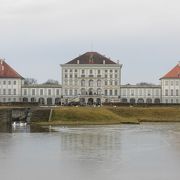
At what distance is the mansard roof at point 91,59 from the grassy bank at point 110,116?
44969 millimetres

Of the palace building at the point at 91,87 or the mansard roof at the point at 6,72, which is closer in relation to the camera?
the mansard roof at the point at 6,72

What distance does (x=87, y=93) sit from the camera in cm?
11106

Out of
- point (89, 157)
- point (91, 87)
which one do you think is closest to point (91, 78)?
point (91, 87)

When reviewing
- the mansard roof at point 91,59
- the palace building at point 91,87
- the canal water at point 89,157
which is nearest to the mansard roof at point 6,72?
the palace building at point 91,87

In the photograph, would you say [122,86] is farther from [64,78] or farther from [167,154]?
[167,154]

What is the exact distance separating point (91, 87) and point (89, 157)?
8522 cm

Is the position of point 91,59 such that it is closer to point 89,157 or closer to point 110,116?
point 110,116

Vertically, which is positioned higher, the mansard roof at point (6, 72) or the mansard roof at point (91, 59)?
the mansard roof at point (91, 59)

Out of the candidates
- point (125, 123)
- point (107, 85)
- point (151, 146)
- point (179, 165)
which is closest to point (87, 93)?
point (107, 85)

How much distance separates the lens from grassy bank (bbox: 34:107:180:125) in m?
56.7

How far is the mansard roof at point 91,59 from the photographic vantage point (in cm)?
11138

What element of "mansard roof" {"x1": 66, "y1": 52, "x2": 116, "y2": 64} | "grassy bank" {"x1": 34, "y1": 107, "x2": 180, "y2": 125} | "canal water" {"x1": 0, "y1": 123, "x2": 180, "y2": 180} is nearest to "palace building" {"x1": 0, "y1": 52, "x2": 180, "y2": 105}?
"mansard roof" {"x1": 66, "y1": 52, "x2": 116, "y2": 64}

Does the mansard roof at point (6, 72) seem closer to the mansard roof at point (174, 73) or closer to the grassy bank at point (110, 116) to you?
the mansard roof at point (174, 73)

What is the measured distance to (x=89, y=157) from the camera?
26.7m
